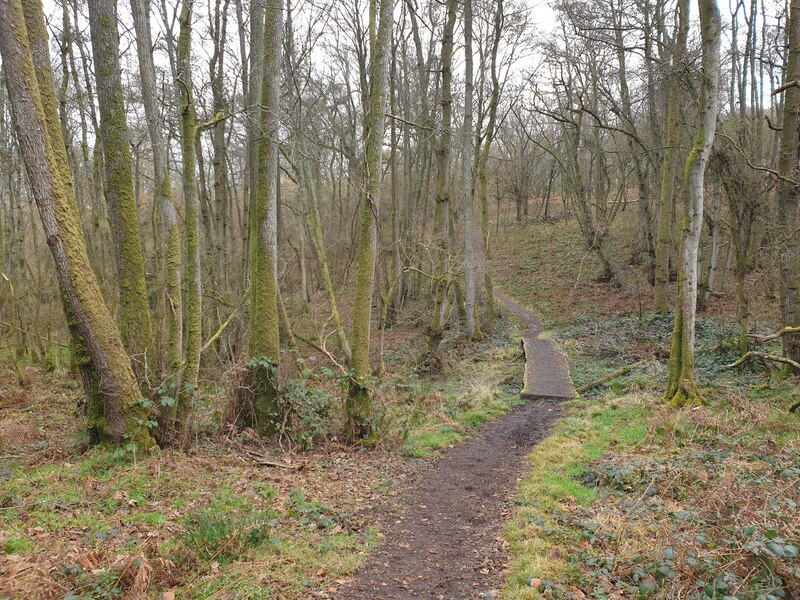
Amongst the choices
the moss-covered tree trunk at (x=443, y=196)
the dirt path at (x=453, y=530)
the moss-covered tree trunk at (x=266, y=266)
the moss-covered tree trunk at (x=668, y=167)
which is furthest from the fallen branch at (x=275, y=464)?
the moss-covered tree trunk at (x=668, y=167)

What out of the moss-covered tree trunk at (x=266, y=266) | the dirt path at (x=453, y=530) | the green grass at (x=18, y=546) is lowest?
the dirt path at (x=453, y=530)

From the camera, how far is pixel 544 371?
12.9 metres

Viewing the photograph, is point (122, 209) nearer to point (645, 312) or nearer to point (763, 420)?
point (763, 420)

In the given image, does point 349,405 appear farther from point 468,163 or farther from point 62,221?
point 468,163

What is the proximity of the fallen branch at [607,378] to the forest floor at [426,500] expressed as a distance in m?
0.66

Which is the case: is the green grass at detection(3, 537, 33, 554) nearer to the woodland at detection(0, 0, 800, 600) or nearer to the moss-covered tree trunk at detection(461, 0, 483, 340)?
the woodland at detection(0, 0, 800, 600)

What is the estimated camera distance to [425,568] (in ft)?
15.1

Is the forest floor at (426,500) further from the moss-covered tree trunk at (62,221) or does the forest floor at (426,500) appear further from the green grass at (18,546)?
the moss-covered tree trunk at (62,221)

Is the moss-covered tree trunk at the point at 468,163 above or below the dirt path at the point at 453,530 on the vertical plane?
above

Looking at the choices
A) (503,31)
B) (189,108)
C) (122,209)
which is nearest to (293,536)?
(122,209)

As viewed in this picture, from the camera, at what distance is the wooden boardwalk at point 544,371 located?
11.3 m

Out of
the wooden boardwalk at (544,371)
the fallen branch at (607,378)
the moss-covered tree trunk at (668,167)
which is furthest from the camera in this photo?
the moss-covered tree trunk at (668,167)

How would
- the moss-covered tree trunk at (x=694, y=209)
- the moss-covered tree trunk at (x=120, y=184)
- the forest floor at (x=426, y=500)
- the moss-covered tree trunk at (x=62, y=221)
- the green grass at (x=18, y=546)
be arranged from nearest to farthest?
the forest floor at (x=426, y=500), the green grass at (x=18, y=546), the moss-covered tree trunk at (x=62, y=221), the moss-covered tree trunk at (x=120, y=184), the moss-covered tree trunk at (x=694, y=209)

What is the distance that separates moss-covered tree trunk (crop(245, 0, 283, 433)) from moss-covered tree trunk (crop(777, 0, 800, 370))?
9.01m
